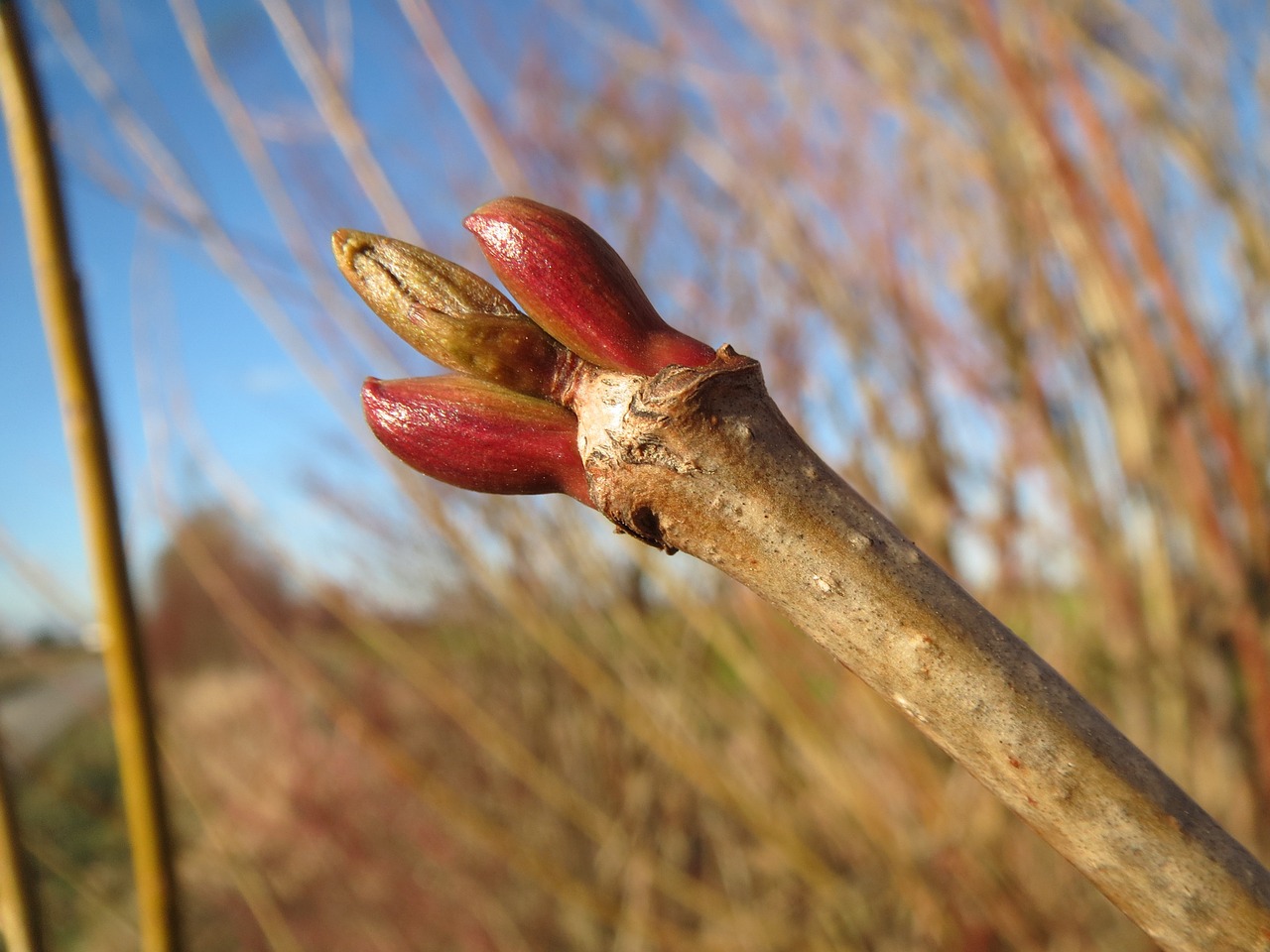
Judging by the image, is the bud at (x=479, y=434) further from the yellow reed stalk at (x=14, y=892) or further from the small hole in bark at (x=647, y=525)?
the yellow reed stalk at (x=14, y=892)

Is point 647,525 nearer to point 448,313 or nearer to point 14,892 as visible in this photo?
point 448,313

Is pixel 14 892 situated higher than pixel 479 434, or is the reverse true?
pixel 479 434

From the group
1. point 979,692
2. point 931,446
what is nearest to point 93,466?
point 979,692

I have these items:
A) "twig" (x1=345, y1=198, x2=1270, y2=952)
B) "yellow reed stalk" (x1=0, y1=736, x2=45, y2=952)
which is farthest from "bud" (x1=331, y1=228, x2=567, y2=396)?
"yellow reed stalk" (x1=0, y1=736, x2=45, y2=952)

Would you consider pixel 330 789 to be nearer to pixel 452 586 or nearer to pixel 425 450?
pixel 452 586

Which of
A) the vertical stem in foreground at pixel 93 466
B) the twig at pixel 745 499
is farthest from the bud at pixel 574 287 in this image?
the vertical stem in foreground at pixel 93 466

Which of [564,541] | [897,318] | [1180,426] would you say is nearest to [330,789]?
[564,541]
